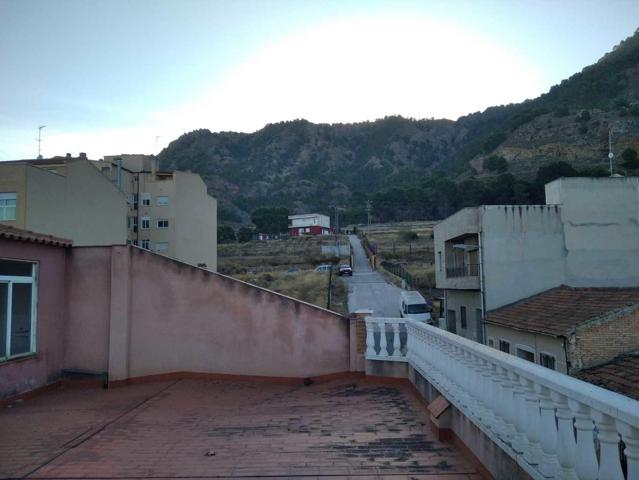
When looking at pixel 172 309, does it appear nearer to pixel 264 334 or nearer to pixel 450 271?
pixel 264 334

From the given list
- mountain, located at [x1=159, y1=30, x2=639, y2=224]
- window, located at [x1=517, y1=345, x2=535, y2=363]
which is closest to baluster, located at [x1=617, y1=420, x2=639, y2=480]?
window, located at [x1=517, y1=345, x2=535, y2=363]

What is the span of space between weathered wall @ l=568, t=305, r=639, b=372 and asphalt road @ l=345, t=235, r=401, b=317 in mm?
10994

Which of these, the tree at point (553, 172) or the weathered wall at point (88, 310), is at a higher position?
the tree at point (553, 172)

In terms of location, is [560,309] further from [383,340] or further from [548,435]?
[548,435]

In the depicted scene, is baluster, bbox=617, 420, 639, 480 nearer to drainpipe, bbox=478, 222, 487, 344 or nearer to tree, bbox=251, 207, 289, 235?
drainpipe, bbox=478, 222, 487, 344

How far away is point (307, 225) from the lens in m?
93.9

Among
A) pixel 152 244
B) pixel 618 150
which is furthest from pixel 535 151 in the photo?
pixel 152 244

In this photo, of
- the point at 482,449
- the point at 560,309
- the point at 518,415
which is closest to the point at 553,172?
the point at 560,309

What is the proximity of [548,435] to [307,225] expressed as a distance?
91326mm

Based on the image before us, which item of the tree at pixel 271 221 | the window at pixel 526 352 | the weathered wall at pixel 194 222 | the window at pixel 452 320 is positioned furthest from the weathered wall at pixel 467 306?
the tree at pixel 271 221

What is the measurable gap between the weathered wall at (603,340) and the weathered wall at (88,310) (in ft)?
42.5

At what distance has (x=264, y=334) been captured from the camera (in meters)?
8.68

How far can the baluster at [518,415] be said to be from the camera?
3.04m

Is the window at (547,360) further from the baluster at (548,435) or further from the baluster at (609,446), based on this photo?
the baluster at (609,446)
